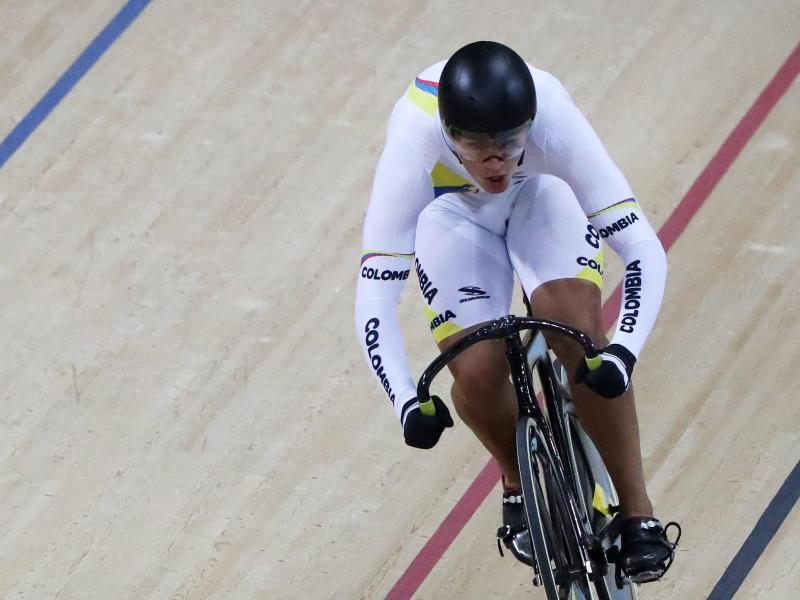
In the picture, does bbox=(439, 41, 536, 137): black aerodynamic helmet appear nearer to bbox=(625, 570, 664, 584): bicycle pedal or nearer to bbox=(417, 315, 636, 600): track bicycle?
bbox=(417, 315, 636, 600): track bicycle

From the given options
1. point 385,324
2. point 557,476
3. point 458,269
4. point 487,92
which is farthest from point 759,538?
point 487,92

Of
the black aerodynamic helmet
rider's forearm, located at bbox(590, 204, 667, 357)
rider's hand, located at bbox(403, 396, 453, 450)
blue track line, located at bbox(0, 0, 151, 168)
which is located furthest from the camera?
blue track line, located at bbox(0, 0, 151, 168)

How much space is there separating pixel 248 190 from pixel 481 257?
5.90 feet

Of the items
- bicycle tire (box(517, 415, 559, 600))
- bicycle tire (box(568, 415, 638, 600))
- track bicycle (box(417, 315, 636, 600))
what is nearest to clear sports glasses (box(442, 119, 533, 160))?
track bicycle (box(417, 315, 636, 600))

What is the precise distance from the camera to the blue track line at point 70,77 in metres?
5.18

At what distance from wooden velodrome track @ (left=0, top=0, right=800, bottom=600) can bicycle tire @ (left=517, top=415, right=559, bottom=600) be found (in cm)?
96

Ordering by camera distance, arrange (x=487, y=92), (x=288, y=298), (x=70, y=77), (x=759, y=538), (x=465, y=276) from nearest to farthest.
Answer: (x=487, y=92), (x=465, y=276), (x=759, y=538), (x=288, y=298), (x=70, y=77)

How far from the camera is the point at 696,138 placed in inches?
193

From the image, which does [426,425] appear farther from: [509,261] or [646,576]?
[646,576]

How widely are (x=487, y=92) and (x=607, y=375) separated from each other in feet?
2.03

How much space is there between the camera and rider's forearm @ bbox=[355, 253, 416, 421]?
3.05m

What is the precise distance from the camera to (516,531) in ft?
10.9

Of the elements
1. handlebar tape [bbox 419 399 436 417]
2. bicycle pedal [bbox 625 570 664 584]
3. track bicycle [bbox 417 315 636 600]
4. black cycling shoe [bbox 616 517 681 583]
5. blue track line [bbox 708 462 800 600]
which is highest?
handlebar tape [bbox 419 399 436 417]

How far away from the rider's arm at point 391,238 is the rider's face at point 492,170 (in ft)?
0.58
